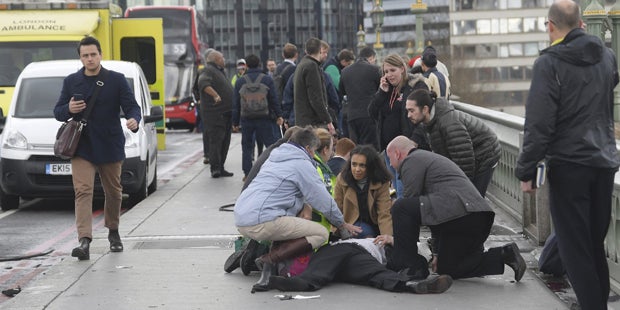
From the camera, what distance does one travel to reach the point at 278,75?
2130 cm

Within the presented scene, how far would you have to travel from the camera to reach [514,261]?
8.99m

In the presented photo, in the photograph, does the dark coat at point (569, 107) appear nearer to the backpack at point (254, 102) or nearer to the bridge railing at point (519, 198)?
the bridge railing at point (519, 198)

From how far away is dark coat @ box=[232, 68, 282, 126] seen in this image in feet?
57.3

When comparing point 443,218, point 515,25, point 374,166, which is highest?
point 374,166

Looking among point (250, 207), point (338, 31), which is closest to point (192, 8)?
point (250, 207)

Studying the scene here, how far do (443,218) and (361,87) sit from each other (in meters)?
6.90

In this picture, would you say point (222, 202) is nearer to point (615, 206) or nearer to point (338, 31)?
point (615, 206)

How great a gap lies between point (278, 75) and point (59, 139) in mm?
10932

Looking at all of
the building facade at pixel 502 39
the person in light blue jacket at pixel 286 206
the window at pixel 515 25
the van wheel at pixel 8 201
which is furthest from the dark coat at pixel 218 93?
the window at pixel 515 25

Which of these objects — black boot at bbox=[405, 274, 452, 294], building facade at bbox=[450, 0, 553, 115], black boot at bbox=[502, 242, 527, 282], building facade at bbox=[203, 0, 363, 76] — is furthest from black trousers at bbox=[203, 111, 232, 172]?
building facade at bbox=[450, 0, 553, 115]

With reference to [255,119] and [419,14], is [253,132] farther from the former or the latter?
[419,14]

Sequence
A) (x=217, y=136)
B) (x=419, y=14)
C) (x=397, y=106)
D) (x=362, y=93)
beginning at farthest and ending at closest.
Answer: (x=419, y=14), (x=217, y=136), (x=362, y=93), (x=397, y=106)

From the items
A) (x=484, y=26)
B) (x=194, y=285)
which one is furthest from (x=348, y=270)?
(x=484, y=26)

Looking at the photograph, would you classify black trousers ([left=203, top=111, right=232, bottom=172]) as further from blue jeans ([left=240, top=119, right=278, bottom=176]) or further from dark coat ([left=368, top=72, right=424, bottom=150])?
dark coat ([left=368, top=72, right=424, bottom=150])
